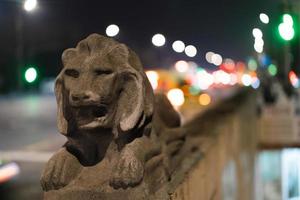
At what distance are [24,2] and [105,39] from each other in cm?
196

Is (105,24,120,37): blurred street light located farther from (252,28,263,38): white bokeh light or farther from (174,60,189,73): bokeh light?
(174,60,189,73): bokeh light

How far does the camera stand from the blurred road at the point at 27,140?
927cm

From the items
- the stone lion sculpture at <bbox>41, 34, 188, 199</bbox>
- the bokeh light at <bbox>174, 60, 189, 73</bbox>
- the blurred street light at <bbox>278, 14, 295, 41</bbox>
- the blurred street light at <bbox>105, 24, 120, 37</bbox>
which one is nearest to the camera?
the stone lion sculpture at <bbox>41, 34, 188, 199</bbox>

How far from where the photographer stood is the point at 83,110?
320cm

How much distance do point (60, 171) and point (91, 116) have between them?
396 millimetres

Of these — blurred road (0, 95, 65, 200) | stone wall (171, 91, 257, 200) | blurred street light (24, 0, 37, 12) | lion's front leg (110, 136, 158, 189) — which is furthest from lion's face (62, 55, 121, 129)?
blurred road (0, 95, 65, 200)

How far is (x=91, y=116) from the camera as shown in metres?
3.25

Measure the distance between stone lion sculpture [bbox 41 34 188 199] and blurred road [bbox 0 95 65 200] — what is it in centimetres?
352

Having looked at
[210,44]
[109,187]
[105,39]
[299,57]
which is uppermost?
[299,57]

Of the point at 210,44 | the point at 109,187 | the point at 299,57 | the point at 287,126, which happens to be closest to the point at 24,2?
the point at 210,44

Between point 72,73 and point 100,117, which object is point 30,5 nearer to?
point 72,73

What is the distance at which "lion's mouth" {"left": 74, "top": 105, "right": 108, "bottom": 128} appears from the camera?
3214 millimetres

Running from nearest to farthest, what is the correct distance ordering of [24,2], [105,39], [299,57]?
[105,39] < [24,2] < [299,57]

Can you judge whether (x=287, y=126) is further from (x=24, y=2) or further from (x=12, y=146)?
(x=24, y=2)
